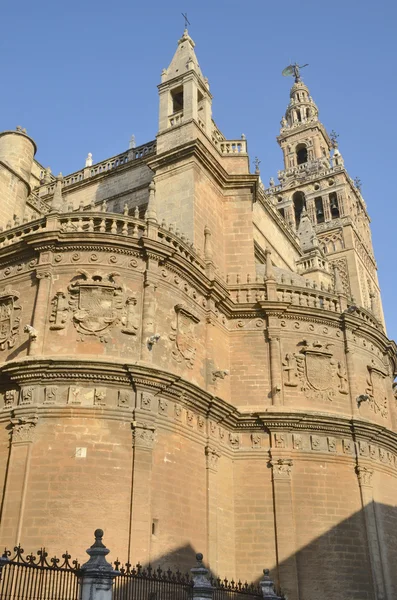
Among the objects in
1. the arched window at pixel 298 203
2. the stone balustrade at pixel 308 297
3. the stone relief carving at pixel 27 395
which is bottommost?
the stone relief carving at pixel 27 395

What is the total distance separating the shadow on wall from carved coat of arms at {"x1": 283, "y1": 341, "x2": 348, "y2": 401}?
3829mm

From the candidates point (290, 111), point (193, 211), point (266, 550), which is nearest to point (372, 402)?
point (266, 550)

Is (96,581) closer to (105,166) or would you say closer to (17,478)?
(17,478)

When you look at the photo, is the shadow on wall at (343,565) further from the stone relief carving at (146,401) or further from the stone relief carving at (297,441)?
the stone relief carving at (146,401)

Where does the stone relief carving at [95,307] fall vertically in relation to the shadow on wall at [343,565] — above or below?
above

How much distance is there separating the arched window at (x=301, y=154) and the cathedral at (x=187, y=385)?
44.4 m

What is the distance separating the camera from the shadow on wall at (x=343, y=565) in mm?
17875

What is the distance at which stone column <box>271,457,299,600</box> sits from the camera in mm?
17750

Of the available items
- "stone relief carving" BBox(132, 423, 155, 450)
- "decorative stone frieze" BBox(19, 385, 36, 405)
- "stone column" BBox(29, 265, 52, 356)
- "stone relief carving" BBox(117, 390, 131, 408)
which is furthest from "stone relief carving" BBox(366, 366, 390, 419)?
"decorative stone frieze" BBox(19, 385, 36, 405)

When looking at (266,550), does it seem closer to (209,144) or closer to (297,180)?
(209,144)

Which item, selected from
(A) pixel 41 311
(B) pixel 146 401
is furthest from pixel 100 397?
(A) pixel 41 311

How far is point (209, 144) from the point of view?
79.5ft

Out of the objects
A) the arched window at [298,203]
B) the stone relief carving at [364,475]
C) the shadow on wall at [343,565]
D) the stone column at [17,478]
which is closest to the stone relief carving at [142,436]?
the stone column at [17,478]

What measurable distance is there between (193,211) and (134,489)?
33.6 feet
